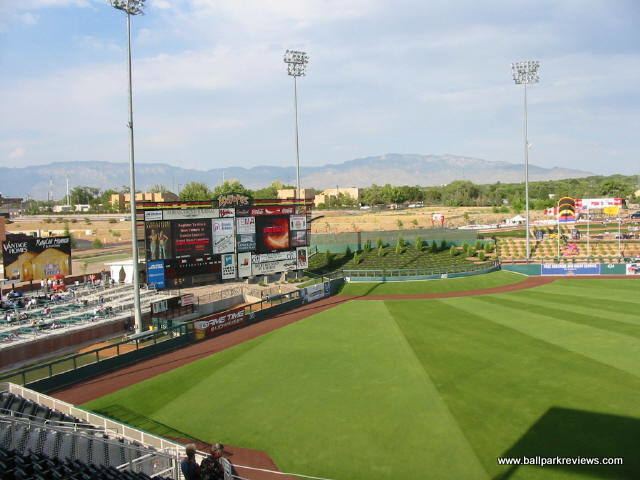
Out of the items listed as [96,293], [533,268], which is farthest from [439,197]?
Answer: [96,293]

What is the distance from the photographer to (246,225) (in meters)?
44.0

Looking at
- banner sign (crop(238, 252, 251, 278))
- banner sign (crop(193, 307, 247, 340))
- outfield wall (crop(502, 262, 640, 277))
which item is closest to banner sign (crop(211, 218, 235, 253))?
banner sign (crop(238, 252, 251, 278))

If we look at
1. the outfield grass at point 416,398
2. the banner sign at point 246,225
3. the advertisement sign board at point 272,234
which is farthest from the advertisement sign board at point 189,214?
the outfield grass at point 416,398

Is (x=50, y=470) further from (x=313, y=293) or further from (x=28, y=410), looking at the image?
(x=313, y=293)

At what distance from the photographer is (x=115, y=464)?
46.6 ft

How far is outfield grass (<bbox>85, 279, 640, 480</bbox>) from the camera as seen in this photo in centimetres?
1630

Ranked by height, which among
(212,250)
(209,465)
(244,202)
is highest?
(244,202)

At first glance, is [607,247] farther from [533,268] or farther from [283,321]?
[283,321]

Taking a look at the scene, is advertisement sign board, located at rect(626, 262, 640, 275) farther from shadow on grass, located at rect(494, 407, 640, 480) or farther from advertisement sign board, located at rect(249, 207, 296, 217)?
shadow on grass, located at rect(494, 407, 640, 480)

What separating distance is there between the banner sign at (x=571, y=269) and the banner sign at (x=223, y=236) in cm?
3557

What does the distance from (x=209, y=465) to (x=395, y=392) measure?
1189 centimetres

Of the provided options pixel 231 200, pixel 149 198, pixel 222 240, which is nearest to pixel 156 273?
pixel 222 240

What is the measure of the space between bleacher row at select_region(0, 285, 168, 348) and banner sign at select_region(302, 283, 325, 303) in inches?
477

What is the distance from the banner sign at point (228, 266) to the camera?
42656mm
